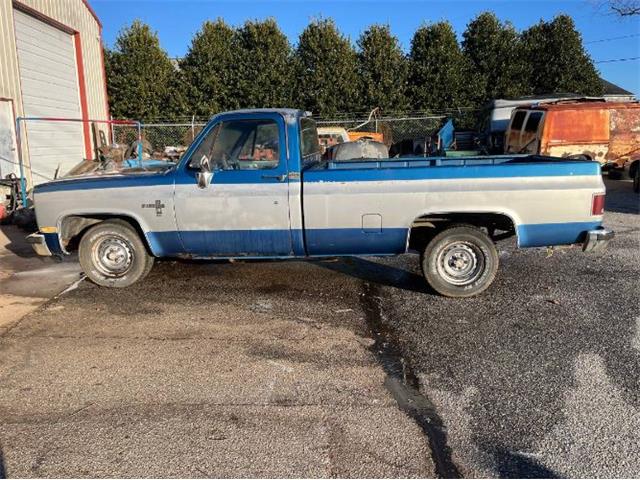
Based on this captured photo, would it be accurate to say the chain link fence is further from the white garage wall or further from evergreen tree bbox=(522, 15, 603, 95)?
the white garage wall

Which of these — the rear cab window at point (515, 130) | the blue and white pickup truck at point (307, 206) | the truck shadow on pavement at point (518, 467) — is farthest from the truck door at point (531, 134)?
the truck shadow on pavement at point (518, 467)

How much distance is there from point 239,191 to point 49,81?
35.6 feet

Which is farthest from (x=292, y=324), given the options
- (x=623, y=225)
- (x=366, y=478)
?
(x=623, y=225)

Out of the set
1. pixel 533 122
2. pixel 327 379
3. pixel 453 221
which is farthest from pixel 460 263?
pixel 533 122

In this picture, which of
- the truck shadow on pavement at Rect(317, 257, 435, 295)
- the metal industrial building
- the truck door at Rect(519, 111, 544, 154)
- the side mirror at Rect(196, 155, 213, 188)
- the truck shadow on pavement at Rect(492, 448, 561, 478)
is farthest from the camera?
the truck door at Rect(519, 111, 544, 154)

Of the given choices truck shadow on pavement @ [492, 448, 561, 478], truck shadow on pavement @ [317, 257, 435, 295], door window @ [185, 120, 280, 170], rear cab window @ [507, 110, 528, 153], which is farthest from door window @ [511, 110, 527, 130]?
truck shadow on pavement @ [492, 448, 561, 478]

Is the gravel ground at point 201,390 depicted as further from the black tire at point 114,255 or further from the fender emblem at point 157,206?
the fender emblem at point 157,206

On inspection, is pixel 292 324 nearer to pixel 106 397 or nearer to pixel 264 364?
pixel 264 364

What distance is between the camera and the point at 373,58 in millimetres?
22016

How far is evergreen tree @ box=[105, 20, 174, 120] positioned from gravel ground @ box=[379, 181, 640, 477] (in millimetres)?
17389

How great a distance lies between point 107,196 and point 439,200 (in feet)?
11.5

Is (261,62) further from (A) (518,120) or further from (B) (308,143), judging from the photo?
(B) (308,143)

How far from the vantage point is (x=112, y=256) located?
6.46 metres

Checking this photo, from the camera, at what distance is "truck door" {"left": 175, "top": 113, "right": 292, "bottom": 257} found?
19.2 feet
